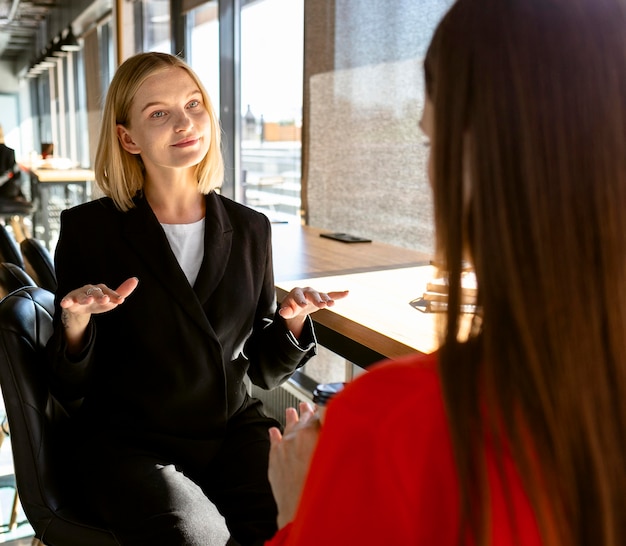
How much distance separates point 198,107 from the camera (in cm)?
154

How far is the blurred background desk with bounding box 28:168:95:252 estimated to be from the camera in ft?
18.5

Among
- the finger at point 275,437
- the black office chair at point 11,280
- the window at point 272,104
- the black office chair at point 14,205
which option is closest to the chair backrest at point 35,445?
the black office chair at point 11,280

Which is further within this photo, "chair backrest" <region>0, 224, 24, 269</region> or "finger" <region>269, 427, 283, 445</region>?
"chair backrest" <region>0, 224, 24, 269</region>

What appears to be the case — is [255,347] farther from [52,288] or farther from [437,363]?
[437,363]

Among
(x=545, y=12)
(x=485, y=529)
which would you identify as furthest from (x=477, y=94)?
(x=485, y=529)

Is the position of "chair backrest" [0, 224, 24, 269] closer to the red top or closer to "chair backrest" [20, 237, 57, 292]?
"chair backrest" [20, 237, 57, 292]

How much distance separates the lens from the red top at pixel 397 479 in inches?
17.9

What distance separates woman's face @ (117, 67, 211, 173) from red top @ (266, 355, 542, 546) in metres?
1.09

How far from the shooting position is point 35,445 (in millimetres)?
1209

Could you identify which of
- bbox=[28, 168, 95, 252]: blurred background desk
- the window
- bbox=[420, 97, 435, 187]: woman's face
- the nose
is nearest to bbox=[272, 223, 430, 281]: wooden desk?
the nose

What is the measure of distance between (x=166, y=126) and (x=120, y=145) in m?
0.12

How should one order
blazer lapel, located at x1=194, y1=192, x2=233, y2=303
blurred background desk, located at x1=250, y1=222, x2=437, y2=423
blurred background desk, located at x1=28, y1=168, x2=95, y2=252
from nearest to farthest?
blurred background desk, located at x1=250, y1=222, x2=437, y2=423, blazer lapel, located at x1=194, y1=192, x2=233, y2=303, blurred background desk, located at x1=28, y1=168, x2=95, y2=252

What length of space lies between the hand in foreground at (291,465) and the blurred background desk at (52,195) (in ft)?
17.4

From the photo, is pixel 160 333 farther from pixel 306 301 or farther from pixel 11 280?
pixel 11 280
